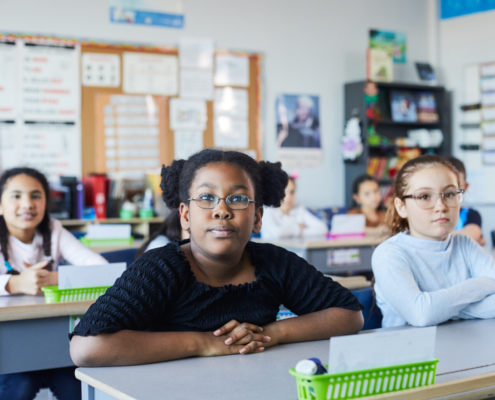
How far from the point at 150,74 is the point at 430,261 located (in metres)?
4.05

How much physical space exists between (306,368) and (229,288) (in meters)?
0.47

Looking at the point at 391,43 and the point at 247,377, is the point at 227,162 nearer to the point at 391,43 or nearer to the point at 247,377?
the point at 247,377

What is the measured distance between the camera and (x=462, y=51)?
6719 millimetres

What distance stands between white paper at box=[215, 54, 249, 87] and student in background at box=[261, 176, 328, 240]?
1.40m

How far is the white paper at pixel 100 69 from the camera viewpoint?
5184 millimetres

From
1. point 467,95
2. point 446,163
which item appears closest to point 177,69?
point 467,95

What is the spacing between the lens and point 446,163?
193 centimetres

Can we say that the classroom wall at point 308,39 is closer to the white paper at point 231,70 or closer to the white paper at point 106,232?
the white paper at point 231,70

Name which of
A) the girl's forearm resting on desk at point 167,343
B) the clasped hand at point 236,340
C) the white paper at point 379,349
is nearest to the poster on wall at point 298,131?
the girl's forearm resting on desk at point 167,343

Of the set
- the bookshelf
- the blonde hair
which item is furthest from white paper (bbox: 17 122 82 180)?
the blonde hair

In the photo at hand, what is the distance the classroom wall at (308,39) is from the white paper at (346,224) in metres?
1.79

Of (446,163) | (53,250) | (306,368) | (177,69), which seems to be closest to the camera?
(306,368)

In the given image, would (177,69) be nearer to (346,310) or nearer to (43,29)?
(43,29)

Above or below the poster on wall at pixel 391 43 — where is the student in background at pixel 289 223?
below
